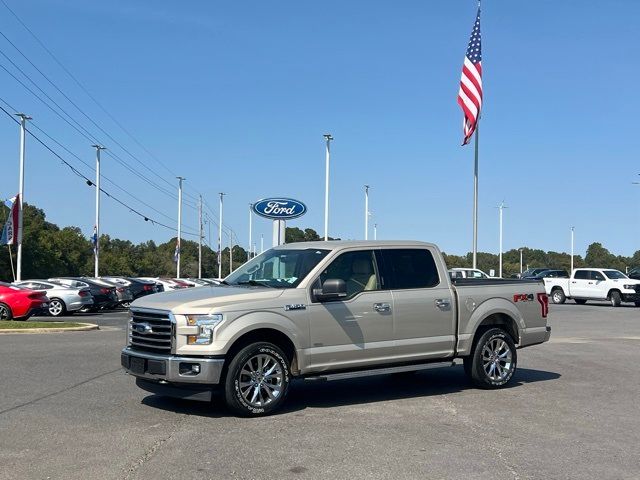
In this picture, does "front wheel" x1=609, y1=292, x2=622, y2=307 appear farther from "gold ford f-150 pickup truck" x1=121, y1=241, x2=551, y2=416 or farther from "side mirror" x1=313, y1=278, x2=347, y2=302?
"side mirror" x1=313, y1=278, x2=347, y2=302

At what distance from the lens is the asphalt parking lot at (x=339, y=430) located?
6199 mm

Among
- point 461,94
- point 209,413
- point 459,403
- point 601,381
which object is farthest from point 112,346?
point 461,94

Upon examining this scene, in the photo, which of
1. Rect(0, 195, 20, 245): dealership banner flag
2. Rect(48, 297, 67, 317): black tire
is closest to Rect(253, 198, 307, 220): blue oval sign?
Rect(48, 297, 67, 317): black tire

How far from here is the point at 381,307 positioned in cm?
914

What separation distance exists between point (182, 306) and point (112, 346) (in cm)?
821

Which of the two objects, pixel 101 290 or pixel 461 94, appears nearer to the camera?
pixel 461 94

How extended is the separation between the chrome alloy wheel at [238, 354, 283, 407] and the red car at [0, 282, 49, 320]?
1623cm

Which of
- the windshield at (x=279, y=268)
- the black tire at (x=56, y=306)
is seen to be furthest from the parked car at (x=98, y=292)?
the windshield at (x=279, y=268)

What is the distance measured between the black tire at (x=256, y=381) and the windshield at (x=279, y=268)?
0.92m

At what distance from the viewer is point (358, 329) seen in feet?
29.3

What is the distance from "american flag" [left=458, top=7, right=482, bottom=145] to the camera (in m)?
27.0

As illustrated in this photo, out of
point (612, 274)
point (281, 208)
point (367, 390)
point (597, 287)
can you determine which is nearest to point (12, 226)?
point (281, 208)

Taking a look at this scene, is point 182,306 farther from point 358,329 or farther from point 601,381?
point 601,381

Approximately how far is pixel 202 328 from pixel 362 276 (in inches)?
92.4
